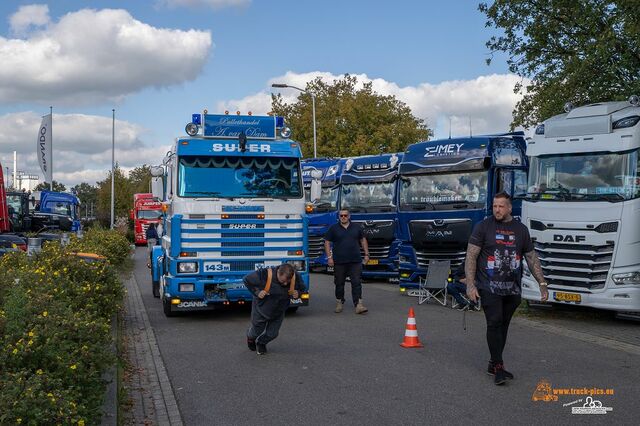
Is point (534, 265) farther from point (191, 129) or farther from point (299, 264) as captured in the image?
point (191, 129)

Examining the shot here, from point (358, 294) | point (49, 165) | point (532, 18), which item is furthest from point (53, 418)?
point (49, 165)

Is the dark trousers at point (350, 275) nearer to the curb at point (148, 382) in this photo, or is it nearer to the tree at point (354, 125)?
the curb at point (148, 382)

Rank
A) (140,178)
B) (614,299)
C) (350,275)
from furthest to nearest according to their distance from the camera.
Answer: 1. (140,178)
2. (350,275)
3. (614,299)

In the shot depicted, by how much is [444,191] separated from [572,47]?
347 inches

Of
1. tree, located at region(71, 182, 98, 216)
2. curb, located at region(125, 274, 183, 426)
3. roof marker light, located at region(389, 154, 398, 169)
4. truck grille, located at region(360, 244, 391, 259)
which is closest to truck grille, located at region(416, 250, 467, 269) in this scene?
truck grille, located at region(360, 244, 391, 259)

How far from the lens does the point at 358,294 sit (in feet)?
42.0

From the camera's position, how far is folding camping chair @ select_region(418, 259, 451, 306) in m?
13.6

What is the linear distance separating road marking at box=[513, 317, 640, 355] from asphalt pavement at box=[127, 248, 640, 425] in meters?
0.02

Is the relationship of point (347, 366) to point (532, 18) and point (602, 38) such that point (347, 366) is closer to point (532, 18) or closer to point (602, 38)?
point (602, 38)

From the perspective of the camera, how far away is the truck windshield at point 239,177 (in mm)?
11742

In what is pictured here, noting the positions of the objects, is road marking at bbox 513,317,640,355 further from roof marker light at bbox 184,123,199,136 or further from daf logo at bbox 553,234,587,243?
roof marker light at bbox 184,123,199,136

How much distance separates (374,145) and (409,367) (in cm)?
3806

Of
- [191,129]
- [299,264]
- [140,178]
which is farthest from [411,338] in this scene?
[140,178]

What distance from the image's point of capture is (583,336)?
10.3 m
